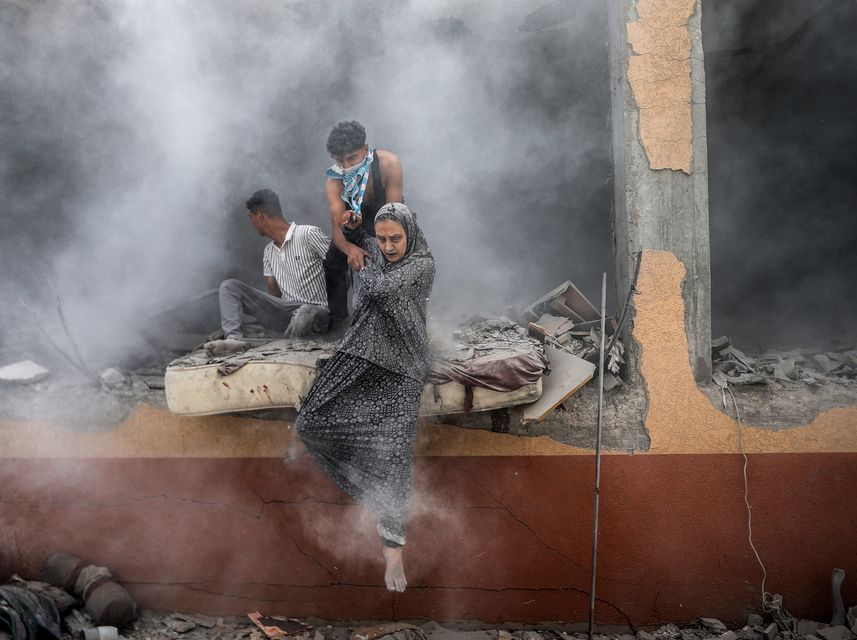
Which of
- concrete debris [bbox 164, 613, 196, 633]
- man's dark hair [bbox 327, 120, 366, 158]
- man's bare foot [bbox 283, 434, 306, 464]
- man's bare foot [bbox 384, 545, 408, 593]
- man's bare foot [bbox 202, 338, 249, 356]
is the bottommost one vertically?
concrete debris [bbox 164, 613, 196, 633]

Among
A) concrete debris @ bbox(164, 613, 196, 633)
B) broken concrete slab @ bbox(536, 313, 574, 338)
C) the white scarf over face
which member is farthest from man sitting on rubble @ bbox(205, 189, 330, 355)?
concrete debris @ bbox(164, 613, 196, 633)

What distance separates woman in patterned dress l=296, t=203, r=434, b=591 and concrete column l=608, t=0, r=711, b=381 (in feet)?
4.94

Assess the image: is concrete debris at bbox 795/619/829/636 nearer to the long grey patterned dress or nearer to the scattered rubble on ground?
the scattered rubble on ground

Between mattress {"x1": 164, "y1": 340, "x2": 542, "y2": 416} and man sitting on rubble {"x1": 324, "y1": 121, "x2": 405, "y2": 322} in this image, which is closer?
mattress {"x1": 164, "y1": 340, "x2": 542, "y2": 416}

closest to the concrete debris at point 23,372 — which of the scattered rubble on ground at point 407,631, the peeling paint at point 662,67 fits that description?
the scattered rubble on ground at point 407,631

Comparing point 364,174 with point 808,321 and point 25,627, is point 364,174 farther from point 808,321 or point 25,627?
point 808,321

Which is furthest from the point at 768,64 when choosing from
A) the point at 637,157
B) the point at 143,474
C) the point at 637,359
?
the point at 143,474

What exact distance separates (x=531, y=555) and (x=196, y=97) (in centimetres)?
466

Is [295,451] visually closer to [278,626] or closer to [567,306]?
[278,626]

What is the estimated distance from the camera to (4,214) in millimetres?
6418

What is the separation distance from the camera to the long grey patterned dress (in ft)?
12.2

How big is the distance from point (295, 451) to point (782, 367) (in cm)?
311

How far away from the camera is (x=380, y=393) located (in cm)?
380

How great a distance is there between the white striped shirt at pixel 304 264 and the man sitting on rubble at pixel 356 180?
1.94ft
